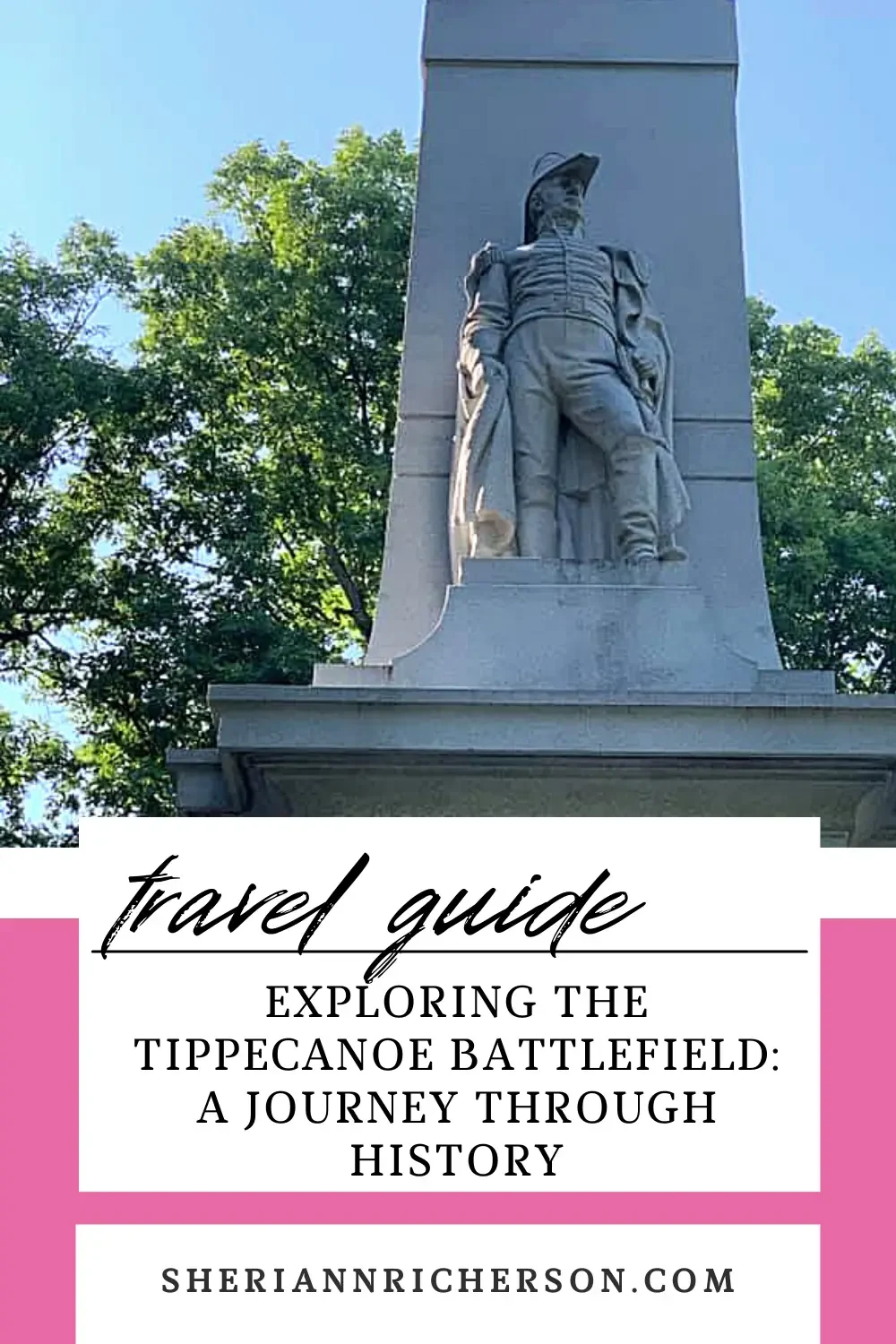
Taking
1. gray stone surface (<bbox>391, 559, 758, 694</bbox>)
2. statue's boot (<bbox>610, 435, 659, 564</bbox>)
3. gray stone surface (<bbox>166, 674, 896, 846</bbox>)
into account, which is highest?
statue's boot (<bbox>610, 435, 659, 564</bbox>)

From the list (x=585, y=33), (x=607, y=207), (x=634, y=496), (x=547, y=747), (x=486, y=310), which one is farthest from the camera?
(x=585, y=33)

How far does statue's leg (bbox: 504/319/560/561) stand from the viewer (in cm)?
844

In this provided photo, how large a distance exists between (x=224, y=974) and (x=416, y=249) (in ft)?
12.9

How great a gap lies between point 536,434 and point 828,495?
11541 millimetres

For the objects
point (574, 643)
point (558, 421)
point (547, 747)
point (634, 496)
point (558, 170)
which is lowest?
point (547, 747)

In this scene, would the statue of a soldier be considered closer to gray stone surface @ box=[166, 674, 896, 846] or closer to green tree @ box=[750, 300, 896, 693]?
gray stone surface @ box=[166, 674, 896, 846]

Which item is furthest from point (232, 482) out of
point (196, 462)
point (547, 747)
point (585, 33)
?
point (547, 747)

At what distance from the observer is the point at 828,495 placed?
1945cm

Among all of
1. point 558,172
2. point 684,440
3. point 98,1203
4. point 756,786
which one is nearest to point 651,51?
point 558,172

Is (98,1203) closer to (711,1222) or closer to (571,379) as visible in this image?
(711,1222)

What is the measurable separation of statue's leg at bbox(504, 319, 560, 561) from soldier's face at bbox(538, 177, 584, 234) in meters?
0.64

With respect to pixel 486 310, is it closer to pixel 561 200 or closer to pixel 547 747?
pixel 561 200

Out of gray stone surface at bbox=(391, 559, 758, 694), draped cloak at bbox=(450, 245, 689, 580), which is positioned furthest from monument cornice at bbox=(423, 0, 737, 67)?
gray stone surface at bbox=(391, 559, 758, 694)

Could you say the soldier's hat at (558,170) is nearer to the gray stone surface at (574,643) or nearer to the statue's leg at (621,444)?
the statue's leg at (621,444)
